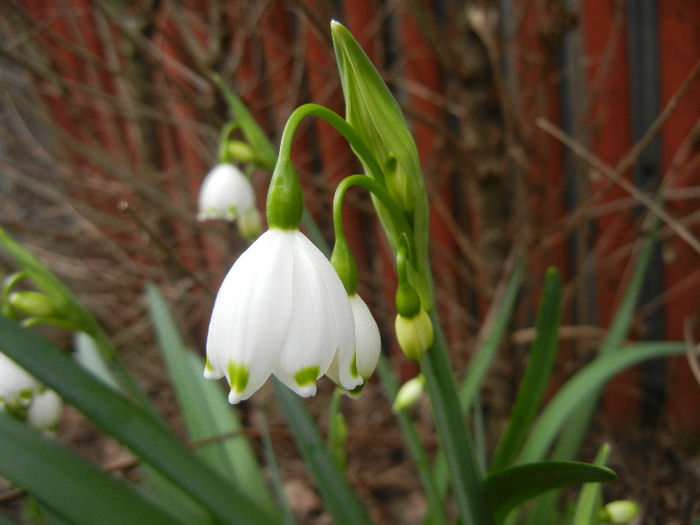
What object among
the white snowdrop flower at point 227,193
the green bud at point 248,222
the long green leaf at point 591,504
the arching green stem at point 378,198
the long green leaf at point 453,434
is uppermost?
the white snowdrop flower at point 227,193

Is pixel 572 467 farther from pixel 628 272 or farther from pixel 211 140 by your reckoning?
pixel 211 140

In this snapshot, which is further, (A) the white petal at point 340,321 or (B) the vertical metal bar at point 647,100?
(B) the vertical metal bar at point 647,100

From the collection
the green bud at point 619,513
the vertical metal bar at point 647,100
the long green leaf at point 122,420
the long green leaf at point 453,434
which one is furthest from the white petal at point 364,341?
the vertical metal bar at point 647,100

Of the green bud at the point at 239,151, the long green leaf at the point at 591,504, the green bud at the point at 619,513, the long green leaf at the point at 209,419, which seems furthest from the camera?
the long green leaf at the point at 209,419

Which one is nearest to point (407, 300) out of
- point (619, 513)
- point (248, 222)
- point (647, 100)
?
point (619, 513)

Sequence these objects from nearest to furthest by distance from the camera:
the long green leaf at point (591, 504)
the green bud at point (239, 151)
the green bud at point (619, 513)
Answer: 1. the long green leaf at point (591, 504)
2. the green bud at point (619, 513)
3. the green bud at point (239, 151)

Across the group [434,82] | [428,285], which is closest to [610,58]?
[434,82]

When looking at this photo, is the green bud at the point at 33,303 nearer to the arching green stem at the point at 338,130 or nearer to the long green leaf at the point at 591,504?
the arching green stem at the point at 338,130

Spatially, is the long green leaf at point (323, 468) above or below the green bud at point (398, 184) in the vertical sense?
below
